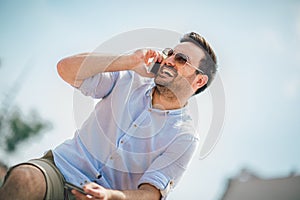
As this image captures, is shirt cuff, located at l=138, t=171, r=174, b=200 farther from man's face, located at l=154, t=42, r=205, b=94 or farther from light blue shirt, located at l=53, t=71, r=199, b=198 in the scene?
man's face, located at l=154, t=42, r=205, b=94

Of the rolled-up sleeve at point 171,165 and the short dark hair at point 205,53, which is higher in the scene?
the short dark hair at point 205,53

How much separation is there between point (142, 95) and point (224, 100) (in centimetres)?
60

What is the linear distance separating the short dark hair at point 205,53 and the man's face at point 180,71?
0.11ft

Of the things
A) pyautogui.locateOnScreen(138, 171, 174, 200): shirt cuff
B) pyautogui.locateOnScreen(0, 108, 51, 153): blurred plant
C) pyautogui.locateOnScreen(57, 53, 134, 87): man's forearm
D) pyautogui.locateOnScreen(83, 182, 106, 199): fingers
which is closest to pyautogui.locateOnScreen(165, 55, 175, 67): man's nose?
pyautogui.locateOnScreen(57, 53, 134, 87): man's forearm

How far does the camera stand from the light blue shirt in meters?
2.35

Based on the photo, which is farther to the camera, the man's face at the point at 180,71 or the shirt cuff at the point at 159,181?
the man's face at the point at 180,71

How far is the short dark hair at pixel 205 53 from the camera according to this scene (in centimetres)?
281

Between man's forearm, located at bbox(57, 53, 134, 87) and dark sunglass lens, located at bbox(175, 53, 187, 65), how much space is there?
13.7 inches

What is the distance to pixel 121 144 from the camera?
7.77 ft

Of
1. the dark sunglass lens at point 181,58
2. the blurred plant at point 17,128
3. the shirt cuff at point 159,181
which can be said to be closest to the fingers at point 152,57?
the dark sunglass lens at point 181,58

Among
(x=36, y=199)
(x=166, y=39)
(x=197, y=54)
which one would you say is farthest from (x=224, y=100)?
(x=36, y=199)

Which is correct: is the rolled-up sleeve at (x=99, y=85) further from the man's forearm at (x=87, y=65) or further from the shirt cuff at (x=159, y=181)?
the shirt cuff at (x=159, y=181)

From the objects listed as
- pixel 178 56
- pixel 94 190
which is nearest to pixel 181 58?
pixel 178 56

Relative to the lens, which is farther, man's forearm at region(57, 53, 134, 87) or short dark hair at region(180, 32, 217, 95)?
short dark hair at region(180, 32, 217, 95)
